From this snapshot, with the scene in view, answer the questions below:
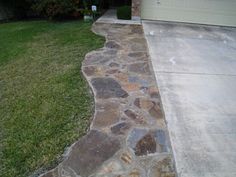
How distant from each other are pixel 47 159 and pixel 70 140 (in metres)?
0.38

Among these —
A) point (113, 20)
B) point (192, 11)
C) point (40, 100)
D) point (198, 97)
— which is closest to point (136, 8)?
point (113, 20)

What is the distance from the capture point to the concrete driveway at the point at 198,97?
9.45ft

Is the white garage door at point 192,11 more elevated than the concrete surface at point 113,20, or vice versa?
the white garage door at point 192,11

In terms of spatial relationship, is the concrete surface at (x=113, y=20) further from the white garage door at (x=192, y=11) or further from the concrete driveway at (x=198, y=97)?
the concrete driveway at (x=198, y=97)

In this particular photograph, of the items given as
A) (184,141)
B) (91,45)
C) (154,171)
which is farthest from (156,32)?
(154,171)

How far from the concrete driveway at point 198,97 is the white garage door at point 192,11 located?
2018 mm

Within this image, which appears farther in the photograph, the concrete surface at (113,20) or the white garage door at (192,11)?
the white garage door at (192,11)

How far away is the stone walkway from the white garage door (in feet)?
14.6

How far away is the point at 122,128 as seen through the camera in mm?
3398

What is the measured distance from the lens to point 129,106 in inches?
153

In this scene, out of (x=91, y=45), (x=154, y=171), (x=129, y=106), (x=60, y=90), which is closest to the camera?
(x=154, y=171)

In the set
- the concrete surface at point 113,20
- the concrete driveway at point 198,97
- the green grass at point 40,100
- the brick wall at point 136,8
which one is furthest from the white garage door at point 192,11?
the green grass at point 40,100

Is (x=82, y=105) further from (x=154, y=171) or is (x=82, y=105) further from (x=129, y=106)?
(x=154, y=171)

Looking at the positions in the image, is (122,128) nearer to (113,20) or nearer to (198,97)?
(198,97)
